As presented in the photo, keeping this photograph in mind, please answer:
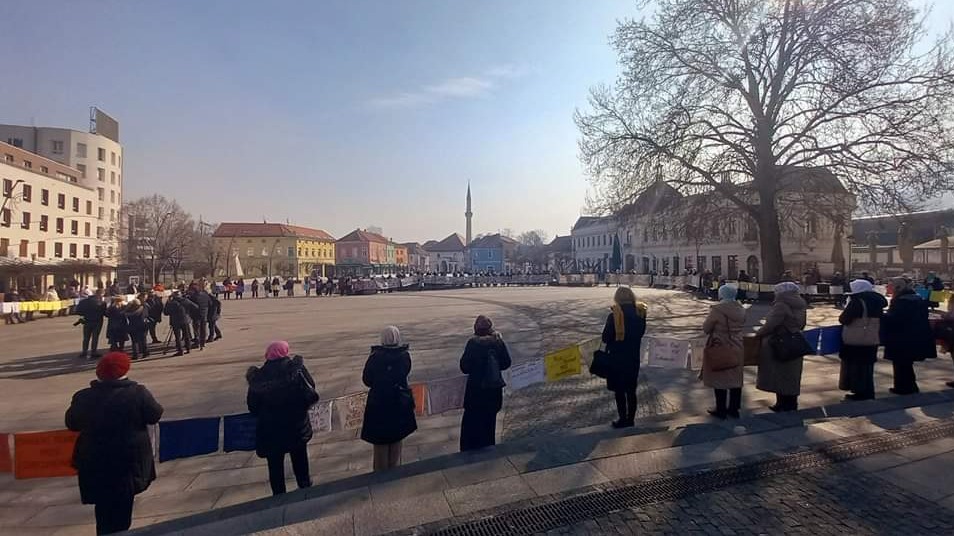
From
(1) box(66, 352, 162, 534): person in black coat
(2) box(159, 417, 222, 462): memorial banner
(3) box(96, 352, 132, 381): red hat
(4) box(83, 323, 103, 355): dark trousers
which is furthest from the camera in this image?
(4) box(83, 323, 103, 355): dark trousers

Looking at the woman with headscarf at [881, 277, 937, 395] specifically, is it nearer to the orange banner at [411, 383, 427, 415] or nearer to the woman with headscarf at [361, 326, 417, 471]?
the orange banner at [411, 383, 427, 415]

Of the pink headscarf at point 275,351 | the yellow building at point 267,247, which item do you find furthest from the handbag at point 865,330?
the yellow building at point 267,247

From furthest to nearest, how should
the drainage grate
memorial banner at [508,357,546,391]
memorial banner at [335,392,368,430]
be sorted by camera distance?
memorial banner at [508,357,546,391], memorial banner at [335,392,368,430], the drainage grate

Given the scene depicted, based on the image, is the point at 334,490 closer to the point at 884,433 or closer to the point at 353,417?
the point at 353,417

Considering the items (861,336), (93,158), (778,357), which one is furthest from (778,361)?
(93,158)

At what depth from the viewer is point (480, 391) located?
5.19 metres

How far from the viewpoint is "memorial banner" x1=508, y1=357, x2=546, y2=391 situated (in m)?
6.98

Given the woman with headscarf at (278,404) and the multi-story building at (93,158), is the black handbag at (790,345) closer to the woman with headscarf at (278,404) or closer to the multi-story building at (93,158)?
the woman with headscarf at (278,404)

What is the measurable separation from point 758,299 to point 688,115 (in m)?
9.59

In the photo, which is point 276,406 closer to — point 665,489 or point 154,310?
point 665,489

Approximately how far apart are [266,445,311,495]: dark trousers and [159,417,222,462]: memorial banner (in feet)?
2.52

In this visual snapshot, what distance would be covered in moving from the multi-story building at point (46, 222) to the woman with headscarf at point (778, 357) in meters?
39.4

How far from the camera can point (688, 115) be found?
24250mm

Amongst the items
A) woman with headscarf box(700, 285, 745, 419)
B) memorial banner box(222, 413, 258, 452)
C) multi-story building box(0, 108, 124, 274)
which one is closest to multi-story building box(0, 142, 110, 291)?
multi-story building box(0, 108, 124, 274)
